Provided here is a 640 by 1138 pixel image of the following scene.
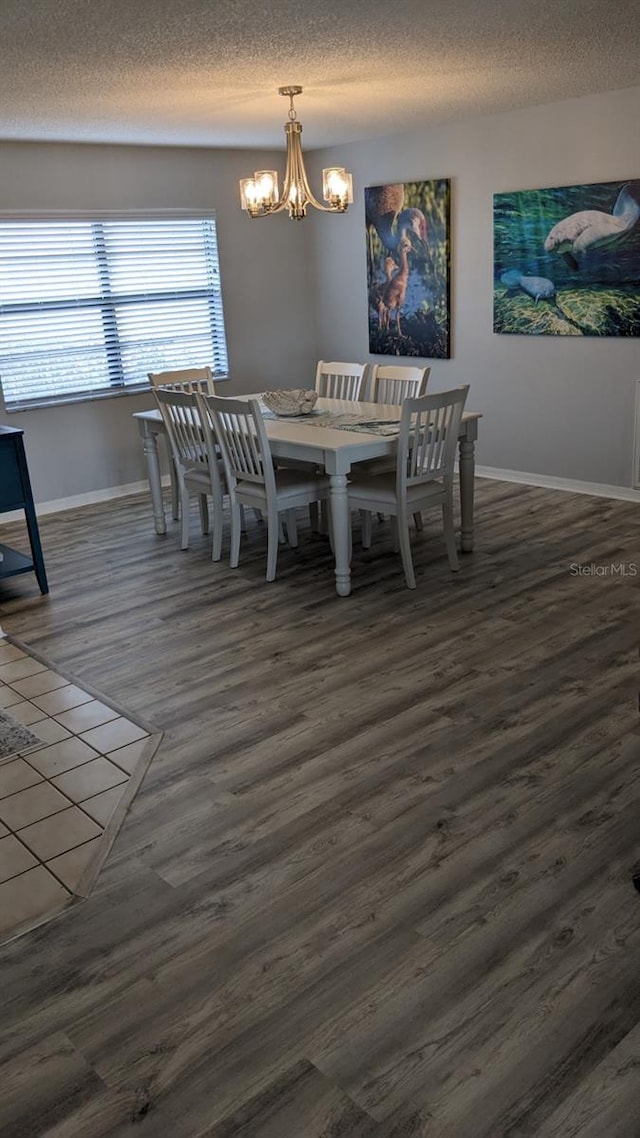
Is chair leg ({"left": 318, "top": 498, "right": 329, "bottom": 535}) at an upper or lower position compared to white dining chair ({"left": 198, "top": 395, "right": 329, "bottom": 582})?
lower

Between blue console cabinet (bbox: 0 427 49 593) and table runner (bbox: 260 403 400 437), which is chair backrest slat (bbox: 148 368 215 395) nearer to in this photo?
table runner (bbox: 260 403 400 437)

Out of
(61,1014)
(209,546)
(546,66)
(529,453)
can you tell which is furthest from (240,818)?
(529,453)

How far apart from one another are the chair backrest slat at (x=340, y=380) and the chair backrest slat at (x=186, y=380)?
706 millimetres

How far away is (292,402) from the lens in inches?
191

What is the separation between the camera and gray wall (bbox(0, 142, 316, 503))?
5766 mm

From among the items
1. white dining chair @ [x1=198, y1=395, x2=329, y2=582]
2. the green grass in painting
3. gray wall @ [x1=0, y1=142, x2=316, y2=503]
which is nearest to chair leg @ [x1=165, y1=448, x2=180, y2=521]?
white dining chair @ [x1=198, y1=395, x2=329, y2=582]

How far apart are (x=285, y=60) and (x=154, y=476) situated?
2.39m

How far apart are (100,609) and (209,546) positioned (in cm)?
100

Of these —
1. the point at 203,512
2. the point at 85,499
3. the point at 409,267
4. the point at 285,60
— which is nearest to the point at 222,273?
the point at 409,267

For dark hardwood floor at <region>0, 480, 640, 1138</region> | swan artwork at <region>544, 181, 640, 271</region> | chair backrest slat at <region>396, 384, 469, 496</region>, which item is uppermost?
swan artwork at <region>544, 181, 640, 271</region>

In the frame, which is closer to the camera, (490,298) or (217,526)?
(217,526)

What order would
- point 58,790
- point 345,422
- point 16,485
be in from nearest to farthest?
point 58,790, point 16,485, point 345,422

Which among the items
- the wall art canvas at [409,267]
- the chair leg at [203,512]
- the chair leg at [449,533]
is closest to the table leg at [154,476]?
the chair leg at [203,512]

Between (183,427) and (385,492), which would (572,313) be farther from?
(183,427)
